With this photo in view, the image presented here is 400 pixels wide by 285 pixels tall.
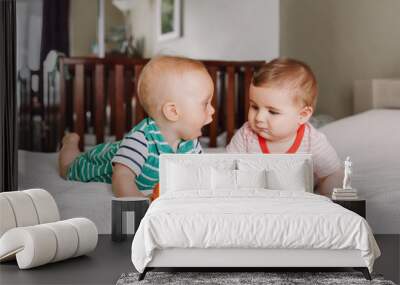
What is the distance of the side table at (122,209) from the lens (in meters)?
4.30

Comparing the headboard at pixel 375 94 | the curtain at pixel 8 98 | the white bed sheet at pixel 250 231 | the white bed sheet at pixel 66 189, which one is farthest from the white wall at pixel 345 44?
the curtain at pixel 8 98

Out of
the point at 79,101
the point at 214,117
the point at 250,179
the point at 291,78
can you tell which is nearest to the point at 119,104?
the point at 79,101

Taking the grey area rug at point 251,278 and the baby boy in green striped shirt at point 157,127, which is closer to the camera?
the grey area rug at point 251,278

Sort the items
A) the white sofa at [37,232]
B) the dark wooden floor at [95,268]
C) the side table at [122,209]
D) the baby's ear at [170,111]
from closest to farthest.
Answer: the dark wooden floor at [95,268] < the white sofa at [37,232] < the side table at [122,209] < the baby's ear at [170,111]

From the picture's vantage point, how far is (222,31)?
4551 millimetres

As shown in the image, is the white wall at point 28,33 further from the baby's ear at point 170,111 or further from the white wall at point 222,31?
the baby's ear at point 170,111

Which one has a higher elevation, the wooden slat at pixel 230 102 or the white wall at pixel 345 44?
the white wall at pixel 345 44

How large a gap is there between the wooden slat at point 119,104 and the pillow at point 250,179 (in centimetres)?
85

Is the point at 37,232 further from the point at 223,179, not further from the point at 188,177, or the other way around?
the point at 223,179

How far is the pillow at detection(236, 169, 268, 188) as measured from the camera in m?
4.20

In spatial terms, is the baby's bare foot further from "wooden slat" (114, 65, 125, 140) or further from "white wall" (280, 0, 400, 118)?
"white wall" (280, 0, 400, 118)

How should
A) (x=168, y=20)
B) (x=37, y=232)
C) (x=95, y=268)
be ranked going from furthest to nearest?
(x=168, y=20)
(x=95, y=268)
(x=37, y=232)

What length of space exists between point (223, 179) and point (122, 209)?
66 cm

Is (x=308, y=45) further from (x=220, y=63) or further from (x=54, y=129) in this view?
(x=54, y=129)
